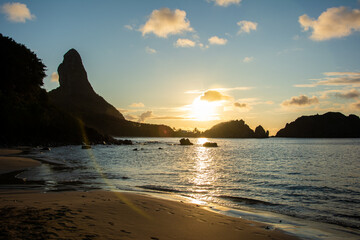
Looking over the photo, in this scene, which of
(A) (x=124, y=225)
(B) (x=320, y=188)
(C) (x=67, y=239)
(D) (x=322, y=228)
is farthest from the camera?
(B) (x=320, y=188)

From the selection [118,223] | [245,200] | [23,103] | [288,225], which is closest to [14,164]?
[118,223]

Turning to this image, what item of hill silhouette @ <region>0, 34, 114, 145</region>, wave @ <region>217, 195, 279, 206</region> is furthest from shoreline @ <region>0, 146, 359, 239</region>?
hill silhouette @ <region>0, 34, 114, 145</region>

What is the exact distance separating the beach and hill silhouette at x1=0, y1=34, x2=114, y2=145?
63.4 metres

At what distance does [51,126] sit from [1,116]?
22811 mm

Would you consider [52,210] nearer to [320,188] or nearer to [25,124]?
[320,188]

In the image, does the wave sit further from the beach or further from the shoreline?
the beach

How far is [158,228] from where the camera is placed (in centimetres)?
789

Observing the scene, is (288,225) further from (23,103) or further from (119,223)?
(23,103)

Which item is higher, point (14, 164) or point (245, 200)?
point (14, 164)

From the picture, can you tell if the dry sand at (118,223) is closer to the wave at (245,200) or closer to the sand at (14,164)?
the wave at (245,200)

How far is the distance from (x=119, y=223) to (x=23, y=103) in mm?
80775

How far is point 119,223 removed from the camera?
7797mm

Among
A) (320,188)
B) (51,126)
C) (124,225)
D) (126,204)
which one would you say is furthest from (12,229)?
(51,126)

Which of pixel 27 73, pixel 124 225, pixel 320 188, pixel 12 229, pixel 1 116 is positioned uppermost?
pixel 27 73
